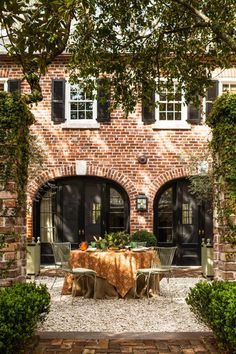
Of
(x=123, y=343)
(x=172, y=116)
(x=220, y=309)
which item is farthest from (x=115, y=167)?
(x=220, y=309)

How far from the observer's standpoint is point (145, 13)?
22.9ft

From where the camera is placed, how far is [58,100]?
12992mm

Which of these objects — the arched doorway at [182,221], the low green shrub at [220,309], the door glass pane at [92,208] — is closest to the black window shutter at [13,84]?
the door glass pane at [92,208]

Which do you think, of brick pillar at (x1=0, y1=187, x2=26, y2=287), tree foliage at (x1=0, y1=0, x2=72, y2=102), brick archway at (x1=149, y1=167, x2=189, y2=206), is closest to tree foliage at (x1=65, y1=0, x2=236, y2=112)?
tree foliage at (x1=0, y1=0, x2=72, y2=102)

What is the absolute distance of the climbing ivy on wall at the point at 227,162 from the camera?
5.40 meters

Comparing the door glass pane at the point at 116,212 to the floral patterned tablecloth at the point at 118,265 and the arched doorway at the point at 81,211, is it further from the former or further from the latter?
the floral patterned tablecloth at the point at 118,265

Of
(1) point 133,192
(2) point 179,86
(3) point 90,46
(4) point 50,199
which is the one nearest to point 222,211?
(2) point 179,86

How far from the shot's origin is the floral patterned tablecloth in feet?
27.0

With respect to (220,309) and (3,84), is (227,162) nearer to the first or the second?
(220,309)

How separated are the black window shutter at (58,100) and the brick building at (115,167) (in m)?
0.03

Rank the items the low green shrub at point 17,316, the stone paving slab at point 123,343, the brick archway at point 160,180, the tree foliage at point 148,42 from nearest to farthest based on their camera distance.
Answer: the low green shrub at point 17,316
the stone paving slab at point 123,343
the tree foliage at point 148,42
the brick archway at point 160,180

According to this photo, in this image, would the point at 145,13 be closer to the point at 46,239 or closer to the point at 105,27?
the point at 105,27

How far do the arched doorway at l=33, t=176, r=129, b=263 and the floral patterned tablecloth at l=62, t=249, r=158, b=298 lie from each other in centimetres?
475

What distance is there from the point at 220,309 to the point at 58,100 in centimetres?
955
